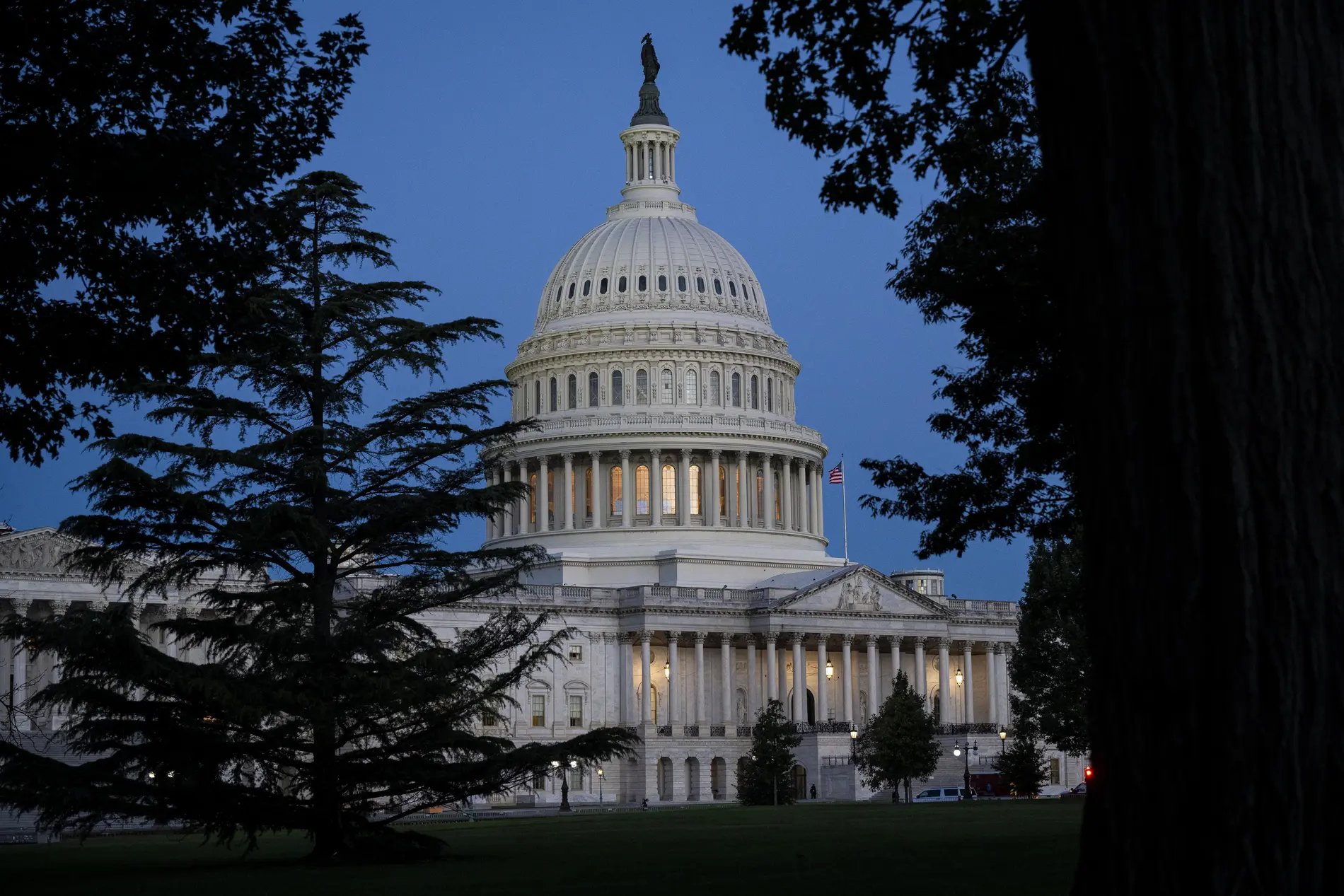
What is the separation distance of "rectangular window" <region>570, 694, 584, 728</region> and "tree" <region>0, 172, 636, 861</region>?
8125cm

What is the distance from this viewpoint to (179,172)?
976 inches

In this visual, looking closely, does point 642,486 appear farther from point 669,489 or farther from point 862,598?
point 862,598

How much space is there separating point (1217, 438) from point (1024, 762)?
86.8 meters

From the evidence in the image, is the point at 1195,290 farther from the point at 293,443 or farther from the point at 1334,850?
the point at 293,443

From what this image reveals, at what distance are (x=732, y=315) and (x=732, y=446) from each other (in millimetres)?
12231

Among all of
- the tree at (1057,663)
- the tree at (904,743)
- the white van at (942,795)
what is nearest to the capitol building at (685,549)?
the white van at (942,795)

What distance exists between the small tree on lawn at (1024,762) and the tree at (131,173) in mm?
68778

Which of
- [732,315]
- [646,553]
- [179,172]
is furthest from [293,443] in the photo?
[732,315]

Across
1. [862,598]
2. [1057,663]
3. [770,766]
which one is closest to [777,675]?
[862,598]

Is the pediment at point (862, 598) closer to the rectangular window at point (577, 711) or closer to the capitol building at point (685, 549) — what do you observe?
the capitol building at point (685, 549)

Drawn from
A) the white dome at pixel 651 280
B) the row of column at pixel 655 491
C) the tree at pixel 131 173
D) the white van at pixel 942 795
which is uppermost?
the white dome at pixel 651 280

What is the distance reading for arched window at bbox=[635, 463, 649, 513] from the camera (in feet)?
445

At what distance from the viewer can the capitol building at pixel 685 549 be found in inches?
4722

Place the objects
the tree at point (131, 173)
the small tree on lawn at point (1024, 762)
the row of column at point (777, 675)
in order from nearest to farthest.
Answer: the tree at point (131, 173) → the small tree on lawn at point (1024, 762) → the row of column at point (777, 675)
